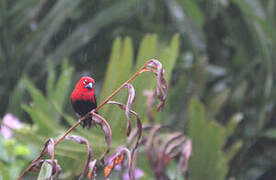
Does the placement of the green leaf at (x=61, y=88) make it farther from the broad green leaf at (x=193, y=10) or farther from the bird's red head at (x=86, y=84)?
the bird's red head at (x=86, y=84)

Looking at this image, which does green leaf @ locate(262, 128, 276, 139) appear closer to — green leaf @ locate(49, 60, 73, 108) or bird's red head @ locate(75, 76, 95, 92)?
green leaf @ locate(49, 60, 73, 108)

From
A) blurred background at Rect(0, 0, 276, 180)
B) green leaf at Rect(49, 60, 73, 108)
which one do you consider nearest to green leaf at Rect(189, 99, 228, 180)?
blurred background at Rect(0, 0, 276, 180)

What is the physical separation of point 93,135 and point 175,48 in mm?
470

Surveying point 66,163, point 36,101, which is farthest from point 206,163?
point 36,101

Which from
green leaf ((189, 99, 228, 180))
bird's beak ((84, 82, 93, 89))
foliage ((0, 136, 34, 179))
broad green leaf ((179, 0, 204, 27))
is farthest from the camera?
broad green leaf ((179, 0, 204, 27))

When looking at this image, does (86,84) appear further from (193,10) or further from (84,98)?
(193,10)

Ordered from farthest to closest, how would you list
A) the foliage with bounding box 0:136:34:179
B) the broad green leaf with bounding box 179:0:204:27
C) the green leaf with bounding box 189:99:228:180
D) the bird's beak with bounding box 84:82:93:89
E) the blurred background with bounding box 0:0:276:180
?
A: the broad green leaf with bounding box 179:0:204:27, the blurred background with bounding box 0:0:276:180, the green leaf with bounding box 189:99:228:180, the foliage with bounding box 0:136:34:179, the bird's beak with bounding box 84:82:93:89

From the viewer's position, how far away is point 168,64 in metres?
1.80

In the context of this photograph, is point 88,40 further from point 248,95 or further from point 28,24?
point 248,95

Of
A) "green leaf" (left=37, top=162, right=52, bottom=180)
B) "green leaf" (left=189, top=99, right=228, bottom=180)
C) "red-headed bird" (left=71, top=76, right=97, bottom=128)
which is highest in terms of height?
"red-headed bird" (left=71, top=76, right=97, bottom=128)

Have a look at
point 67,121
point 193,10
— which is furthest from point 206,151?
point 193,10

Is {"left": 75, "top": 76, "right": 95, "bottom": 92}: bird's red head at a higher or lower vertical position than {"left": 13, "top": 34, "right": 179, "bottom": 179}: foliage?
higher

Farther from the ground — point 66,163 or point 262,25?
point 66,163

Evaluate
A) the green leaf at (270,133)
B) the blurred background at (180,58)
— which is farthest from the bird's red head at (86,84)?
the green leaf at (270,133)
